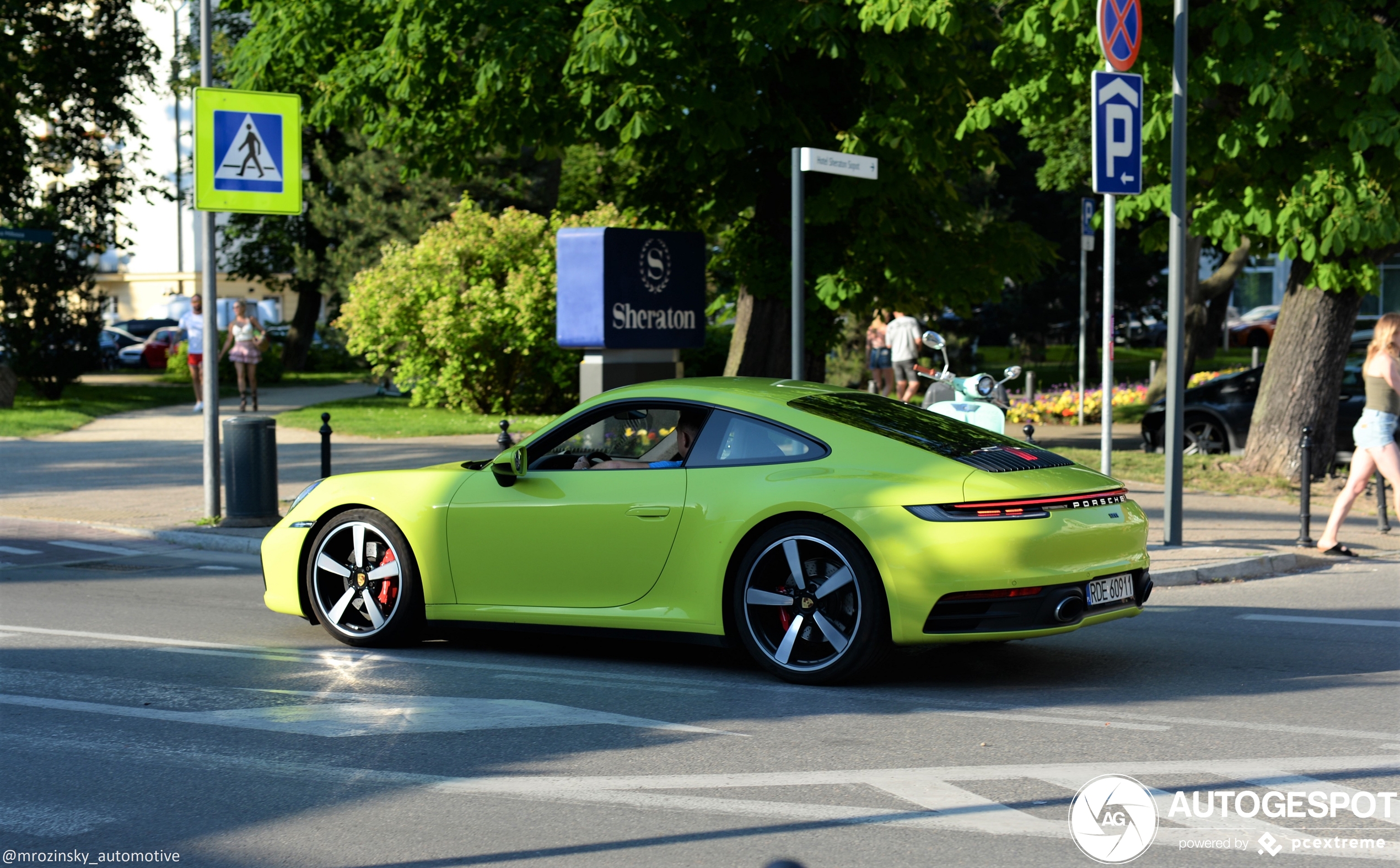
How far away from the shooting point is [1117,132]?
38.2ft

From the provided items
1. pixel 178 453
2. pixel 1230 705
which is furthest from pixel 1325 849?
pixel 178 453

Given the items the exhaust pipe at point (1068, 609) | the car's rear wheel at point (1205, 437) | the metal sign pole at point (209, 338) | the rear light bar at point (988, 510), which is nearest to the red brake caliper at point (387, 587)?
the rear light bar at point (988, 510)

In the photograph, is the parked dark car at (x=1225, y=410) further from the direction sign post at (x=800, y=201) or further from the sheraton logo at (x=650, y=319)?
the direction sign post at (x=800, y=201)

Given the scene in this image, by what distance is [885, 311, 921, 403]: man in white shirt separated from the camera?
2370 centimetres

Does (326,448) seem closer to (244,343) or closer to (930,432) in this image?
(930,432)

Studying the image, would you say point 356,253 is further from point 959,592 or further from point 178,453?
point 959,592

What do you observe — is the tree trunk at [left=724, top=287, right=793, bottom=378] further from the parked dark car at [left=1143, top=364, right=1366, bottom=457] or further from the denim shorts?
the denim shorts

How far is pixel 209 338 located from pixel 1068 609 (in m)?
8.95

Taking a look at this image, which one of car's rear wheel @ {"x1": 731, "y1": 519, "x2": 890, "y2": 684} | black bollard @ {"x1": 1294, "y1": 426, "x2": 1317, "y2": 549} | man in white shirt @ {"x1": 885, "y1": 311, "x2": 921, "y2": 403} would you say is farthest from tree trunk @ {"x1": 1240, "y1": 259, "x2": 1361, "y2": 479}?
car's rear wheel @ {"x1": 731, "y1": 519, "x2": 890, "y2": 684}

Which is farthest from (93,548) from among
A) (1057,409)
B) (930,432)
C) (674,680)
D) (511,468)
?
(1057,409)

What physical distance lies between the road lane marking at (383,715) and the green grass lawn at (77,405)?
16979 millimetres

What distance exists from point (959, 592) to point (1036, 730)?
0.71 m

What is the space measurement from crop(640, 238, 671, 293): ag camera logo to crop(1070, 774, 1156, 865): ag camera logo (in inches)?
372

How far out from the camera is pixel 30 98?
104 ft
